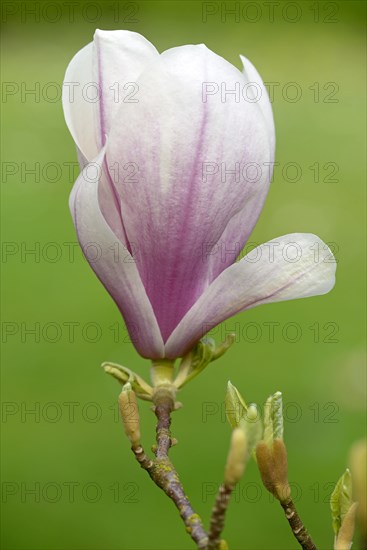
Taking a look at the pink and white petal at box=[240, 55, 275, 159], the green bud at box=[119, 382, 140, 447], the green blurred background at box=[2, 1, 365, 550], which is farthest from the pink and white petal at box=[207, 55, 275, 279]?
the green blurred background at box=[2, 1, 365, 550]

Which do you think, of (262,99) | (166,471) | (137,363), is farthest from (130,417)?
(137,363)

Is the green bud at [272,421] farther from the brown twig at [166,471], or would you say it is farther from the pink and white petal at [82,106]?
the pink and white petal at [82,106]

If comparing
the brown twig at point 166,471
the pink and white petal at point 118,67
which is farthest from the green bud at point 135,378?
the pink and white petal at point 118,67

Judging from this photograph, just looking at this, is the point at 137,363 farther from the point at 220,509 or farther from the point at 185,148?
the point at 220,509

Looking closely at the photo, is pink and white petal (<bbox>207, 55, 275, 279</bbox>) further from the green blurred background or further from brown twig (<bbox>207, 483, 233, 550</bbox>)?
the green blurred background

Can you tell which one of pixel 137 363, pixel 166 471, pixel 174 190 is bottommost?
pixel 137 363

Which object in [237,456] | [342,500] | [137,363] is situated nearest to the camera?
[237,456]
